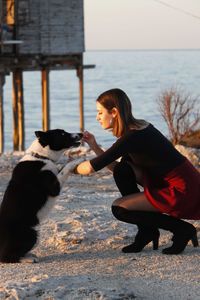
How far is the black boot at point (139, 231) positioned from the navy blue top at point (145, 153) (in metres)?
0.42

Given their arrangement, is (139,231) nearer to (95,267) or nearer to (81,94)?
(95,267)

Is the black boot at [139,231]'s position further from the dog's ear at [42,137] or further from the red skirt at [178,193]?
the dog's ear at [42,137]

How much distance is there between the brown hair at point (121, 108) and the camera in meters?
6.62

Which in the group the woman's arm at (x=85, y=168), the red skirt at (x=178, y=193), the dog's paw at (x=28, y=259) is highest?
the woman's arm at (x=85, y=168)

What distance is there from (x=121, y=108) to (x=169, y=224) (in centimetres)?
109

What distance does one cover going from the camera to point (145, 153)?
6684 millimetres

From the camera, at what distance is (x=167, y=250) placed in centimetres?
700

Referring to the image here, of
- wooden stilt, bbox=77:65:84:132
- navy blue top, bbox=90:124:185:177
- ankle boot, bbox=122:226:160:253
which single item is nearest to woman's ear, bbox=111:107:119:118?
navy blue top, bbox=90:124:185:177

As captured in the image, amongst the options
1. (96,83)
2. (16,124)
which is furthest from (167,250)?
(96,83)

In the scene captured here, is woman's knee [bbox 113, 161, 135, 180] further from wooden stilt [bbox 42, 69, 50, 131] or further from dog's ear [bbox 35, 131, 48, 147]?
wooden stilt [bbox 42, 69, 50, 131]

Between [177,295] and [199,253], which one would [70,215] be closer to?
[199,253]

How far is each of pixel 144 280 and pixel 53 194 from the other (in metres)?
1.18

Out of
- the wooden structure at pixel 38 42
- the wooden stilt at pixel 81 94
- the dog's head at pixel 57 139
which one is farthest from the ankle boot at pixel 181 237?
the wooden stilt at pixel 81 94

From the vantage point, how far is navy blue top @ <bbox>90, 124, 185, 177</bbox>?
657 cm
